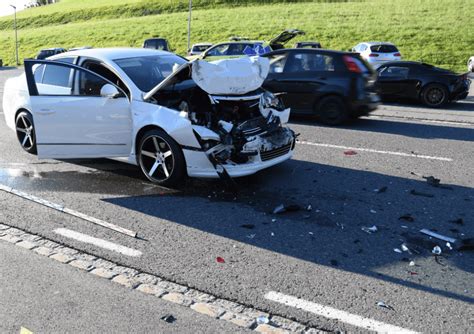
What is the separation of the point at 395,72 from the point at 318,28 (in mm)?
26987

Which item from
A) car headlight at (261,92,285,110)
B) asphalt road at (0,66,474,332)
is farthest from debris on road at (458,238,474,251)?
car headlight at (261,92,285,110)

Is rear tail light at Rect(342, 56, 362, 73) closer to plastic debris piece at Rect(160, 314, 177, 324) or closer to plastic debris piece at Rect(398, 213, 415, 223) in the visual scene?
A: plastic debris piece at Rect(398, 213, 415, 223)

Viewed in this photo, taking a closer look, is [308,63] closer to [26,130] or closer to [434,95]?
[434,95]

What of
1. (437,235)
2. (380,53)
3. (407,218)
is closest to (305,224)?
(407,218)

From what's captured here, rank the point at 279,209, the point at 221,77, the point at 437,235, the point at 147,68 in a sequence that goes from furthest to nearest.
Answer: the point at 147,68 → the point at 221,77 → the point at 279,209 → the point at 437,235

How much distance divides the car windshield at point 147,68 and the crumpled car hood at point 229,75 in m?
0.80

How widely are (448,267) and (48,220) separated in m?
3.93

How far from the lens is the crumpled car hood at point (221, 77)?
243 inches

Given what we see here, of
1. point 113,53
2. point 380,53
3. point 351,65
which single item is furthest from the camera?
point 380,53

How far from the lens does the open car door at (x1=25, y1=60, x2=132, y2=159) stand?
6449 mm

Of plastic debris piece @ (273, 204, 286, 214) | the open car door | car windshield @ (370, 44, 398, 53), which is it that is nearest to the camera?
plastic debris piece @ (273, 204, 286, 214)

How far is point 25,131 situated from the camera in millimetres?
7793

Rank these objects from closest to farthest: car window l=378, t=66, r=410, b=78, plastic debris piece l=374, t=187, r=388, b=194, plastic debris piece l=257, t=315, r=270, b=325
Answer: plastic debris piece l=257, t=315, r=270, b=325
plastic debris piece l=374, t=187, r=388, b=194
car window l=378, t=66, r=410, b=78

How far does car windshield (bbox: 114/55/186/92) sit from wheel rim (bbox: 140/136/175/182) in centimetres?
73
